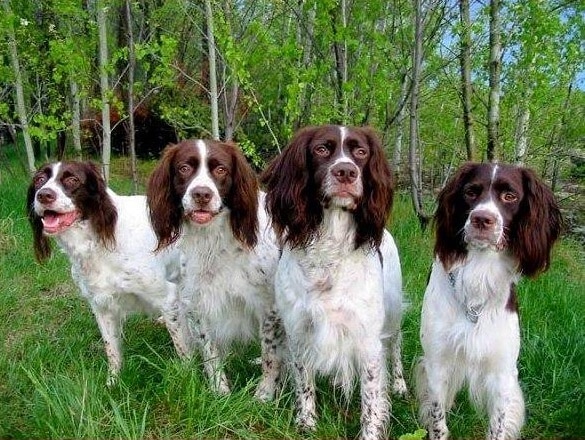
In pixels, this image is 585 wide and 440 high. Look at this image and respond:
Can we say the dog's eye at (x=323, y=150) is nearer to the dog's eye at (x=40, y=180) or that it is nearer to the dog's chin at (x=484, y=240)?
the dog's chin at (x=484, y=240)

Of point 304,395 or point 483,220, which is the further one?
point 304,395

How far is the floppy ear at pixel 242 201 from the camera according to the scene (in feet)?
10.8

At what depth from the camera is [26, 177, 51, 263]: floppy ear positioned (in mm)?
3717

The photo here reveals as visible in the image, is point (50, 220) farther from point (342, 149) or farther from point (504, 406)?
point (504, 406)

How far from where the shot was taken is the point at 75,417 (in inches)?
113

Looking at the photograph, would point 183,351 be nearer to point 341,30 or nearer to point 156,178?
point 156,178

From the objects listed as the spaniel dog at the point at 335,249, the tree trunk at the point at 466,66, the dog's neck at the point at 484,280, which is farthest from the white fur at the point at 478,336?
the tree trunk at the point at 466,66

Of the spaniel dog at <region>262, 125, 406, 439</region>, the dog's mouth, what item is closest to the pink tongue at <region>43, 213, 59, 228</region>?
the dog's mouth

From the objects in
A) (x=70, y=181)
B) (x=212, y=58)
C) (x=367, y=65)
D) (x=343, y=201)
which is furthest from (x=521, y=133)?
(x=70, y=181)

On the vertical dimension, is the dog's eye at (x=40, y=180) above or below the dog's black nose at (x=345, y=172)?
below

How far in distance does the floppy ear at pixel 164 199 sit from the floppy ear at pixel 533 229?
1657mm

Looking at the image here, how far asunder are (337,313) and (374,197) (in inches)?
22.6

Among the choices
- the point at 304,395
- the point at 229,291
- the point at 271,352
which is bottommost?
the point at 304,395

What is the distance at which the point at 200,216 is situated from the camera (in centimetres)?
317
